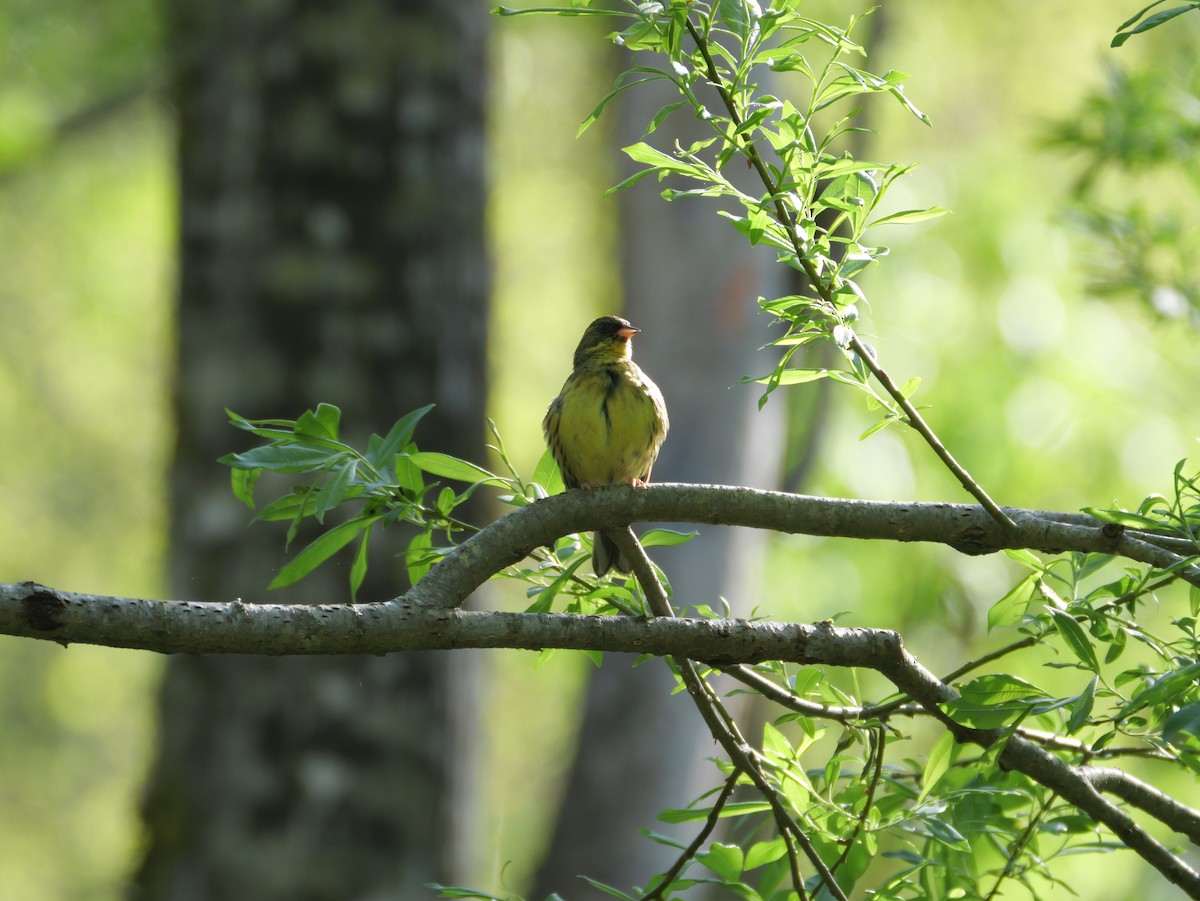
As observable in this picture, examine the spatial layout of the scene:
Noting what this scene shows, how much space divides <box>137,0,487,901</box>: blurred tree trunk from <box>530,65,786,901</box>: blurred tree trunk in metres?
2.50

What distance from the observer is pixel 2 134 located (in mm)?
7613

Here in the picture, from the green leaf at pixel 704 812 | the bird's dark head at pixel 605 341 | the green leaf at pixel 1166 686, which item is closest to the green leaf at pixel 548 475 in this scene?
the green leaf at pixel 704 812

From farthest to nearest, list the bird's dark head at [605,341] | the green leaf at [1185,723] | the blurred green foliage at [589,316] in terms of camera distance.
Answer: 1. the blurred green foliage at [589,316]
2. the bird's dark head at [605,341]
3. the green leaf at [1185,723]

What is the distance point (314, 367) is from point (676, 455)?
306 centimetres

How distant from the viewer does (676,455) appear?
7.46 m

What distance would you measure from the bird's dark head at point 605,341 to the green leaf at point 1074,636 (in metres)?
2.34

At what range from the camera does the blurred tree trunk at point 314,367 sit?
4.60 metres

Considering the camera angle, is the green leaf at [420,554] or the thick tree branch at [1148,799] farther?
the green leaf at [420,554]

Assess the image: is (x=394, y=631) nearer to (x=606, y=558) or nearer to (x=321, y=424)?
(x=321, y=424)

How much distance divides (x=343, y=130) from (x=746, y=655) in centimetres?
363

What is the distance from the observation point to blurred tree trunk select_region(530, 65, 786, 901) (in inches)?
289

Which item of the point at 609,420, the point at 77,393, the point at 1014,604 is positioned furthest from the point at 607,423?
the point at 77,393

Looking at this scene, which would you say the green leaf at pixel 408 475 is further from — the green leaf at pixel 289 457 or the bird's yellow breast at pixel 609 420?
the bird's yellow breast at pixel 609 420

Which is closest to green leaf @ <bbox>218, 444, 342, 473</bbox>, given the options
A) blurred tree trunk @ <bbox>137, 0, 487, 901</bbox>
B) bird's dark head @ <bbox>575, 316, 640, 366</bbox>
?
bird's dark head @ <bbox>575, 316, 640, 366</bbox>
